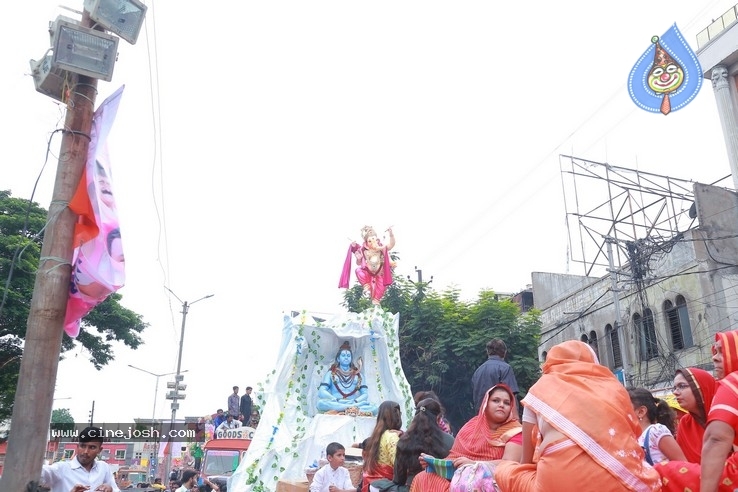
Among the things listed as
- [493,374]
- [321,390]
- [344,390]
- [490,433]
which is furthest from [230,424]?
[490,433]

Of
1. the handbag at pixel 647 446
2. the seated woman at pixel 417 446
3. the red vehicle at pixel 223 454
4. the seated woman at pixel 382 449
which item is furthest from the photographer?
the red vehicle at pixel 223 454

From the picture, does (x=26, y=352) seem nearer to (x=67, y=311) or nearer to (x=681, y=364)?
(x=67, y=311)

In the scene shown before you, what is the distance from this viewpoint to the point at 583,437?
2740 mm

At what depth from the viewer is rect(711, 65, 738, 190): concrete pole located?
16156 mm

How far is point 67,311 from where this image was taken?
4.88 metres

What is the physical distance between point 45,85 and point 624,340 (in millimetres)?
19236

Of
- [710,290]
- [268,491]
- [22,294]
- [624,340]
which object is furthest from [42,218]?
[710,290]

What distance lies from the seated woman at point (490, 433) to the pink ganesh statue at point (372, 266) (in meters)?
10.5

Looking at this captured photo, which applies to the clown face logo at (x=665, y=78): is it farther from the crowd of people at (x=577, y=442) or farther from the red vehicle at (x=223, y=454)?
the red vehicle at (x=223, y=454)

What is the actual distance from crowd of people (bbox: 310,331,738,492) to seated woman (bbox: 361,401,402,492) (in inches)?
38.5

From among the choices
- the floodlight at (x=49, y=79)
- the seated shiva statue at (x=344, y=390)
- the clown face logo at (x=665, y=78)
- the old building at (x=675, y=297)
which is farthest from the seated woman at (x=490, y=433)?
the old building at (x=675, y=297)

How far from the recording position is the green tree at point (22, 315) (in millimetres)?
Answer: 19203

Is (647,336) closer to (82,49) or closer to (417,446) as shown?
(417,446)

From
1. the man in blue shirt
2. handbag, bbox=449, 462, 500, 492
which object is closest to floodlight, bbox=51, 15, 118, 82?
handbag, bbox=449, 462, 500, 492
